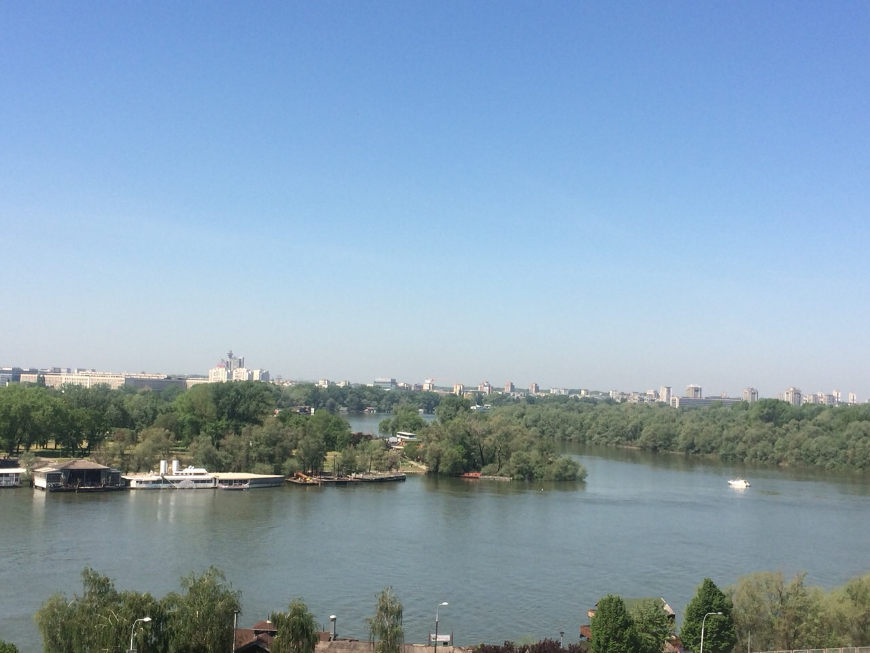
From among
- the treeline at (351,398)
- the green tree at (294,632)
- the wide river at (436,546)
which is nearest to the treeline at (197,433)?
the wide river at (436,546)

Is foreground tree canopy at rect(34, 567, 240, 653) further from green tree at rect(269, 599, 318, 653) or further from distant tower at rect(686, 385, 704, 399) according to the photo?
distant tower at rect(686, 385, 704, 399)

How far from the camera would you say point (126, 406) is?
3731cm

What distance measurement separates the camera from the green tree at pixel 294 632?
994cm

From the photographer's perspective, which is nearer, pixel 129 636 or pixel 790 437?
pixel 129 636

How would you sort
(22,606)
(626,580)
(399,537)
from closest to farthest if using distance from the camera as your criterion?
(22,606) < (626,580) < (399,537)

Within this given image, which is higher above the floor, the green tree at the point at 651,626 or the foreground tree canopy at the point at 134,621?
the foreground tree canopy at the point at 134,621

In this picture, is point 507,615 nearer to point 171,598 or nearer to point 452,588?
point 452,588

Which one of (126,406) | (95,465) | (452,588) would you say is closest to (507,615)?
(452,588)

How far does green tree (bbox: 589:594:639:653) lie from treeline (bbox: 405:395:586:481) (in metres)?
21.0

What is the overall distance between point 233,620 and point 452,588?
19.2 feet

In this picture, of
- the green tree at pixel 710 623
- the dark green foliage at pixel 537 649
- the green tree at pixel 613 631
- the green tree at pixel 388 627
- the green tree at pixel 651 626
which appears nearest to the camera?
the dark green foliage at pixel 537 649

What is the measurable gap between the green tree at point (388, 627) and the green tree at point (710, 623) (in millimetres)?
4105

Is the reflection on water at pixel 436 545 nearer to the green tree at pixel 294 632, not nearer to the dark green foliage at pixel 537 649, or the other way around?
the dark green foliage at pixel 537 649

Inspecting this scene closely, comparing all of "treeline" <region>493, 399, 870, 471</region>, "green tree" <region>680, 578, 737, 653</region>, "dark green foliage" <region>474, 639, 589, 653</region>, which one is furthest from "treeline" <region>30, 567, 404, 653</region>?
"treeline" <region>493, 399, 870, 471</region>
